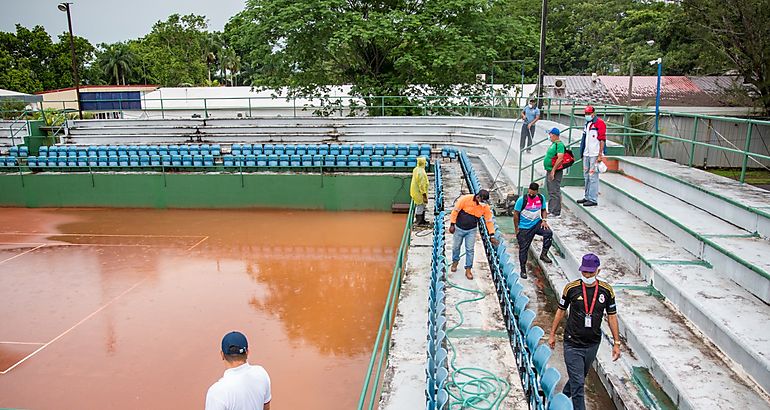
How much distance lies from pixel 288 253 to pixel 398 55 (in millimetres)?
14227

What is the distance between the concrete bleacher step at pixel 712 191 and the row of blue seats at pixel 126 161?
14791 mm

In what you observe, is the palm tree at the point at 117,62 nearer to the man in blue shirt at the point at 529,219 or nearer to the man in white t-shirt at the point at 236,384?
the man in blue shirt at the point at 529,219

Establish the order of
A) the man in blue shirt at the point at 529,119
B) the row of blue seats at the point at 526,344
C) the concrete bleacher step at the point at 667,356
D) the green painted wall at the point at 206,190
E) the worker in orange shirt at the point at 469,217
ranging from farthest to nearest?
the green painted wall at the point at 206,190
the man in blue shirt at the point at 529,119
the worker in orange shirt at the point at 469,217
the concrete bleacher step at the point at 667,356
the row of blue seats at the point at 526,344

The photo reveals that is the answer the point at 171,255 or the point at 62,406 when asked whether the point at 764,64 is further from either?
the point at 62,406

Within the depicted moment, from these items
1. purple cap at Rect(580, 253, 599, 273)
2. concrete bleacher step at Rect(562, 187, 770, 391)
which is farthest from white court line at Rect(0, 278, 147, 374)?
concrete bleacher step at Rect(562, 187, 770, 391)

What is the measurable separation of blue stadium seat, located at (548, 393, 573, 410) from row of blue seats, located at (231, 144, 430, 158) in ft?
52.5

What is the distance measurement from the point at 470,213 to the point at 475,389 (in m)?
2.93

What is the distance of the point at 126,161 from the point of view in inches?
799

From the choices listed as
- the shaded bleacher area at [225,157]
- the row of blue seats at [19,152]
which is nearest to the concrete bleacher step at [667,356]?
the shaded bleacher area at [225,157]

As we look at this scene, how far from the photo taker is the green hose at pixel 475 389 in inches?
204

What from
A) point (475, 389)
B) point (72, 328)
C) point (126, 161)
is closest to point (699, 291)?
point (475, 389)

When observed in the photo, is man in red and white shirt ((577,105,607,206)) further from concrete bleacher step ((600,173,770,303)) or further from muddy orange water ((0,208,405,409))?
muddy orange water ((0,208,405,409))

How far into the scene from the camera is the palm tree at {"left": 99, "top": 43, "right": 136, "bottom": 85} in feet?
187

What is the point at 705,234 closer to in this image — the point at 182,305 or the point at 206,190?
the point at 182,305
